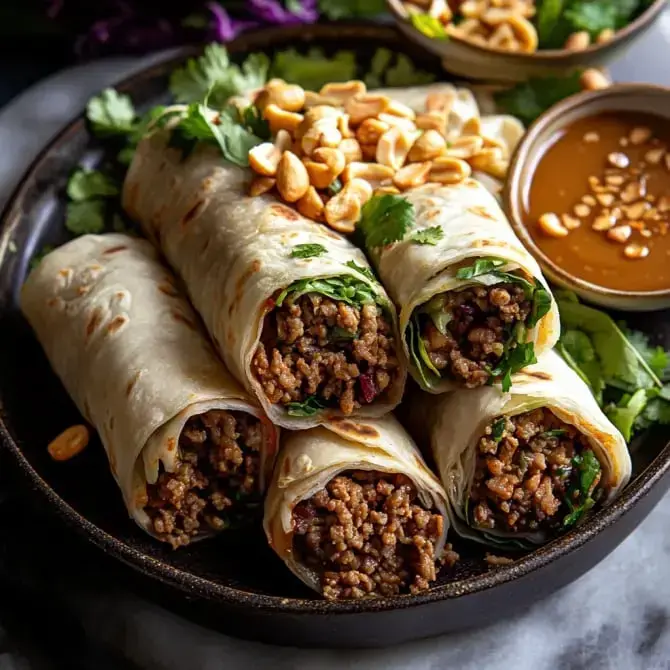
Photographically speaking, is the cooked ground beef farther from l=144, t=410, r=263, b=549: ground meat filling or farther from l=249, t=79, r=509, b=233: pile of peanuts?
l=249, t=79, r=509, b=233: pile of peanuts

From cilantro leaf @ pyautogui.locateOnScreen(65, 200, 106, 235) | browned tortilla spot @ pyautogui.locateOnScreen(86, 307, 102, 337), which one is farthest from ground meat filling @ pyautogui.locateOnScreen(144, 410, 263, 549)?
cilantro leaf @ pyautogui.locateOnScreen(65, 200, 106, 235)

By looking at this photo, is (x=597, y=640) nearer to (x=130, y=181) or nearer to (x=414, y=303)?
(x=414, y=303)

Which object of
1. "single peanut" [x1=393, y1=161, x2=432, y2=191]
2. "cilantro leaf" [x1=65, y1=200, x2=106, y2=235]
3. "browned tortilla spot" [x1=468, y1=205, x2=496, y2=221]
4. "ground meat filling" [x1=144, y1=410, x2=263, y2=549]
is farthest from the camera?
"cilantro leaf" [x1=65, y1=200, x2=106, y2=235]

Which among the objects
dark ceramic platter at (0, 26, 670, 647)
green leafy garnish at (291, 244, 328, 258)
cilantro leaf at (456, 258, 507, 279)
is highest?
green leafy garnish at (291, 244, 328, 258)

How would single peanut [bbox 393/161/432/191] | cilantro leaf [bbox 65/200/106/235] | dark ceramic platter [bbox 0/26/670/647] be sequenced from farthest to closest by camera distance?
cilantro leaf [bbox 65/200/106/235] → single peanut [bbox 393/161/432/191] → dark ceramic platter [bbox 0/26/670/647]

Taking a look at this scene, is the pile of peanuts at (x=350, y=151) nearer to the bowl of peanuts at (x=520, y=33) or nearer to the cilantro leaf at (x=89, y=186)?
the bowl of peanuts at (x=520, y=33)

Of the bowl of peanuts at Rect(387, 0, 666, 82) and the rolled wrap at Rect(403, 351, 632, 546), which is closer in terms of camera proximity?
the rolled wrap at Rect(403, 351, 632, 546)

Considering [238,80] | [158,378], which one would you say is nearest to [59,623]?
[158,378]

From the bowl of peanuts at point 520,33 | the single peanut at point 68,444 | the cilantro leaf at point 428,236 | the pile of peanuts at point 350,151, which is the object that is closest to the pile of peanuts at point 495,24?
the bowl of peanuts at point 520,33
